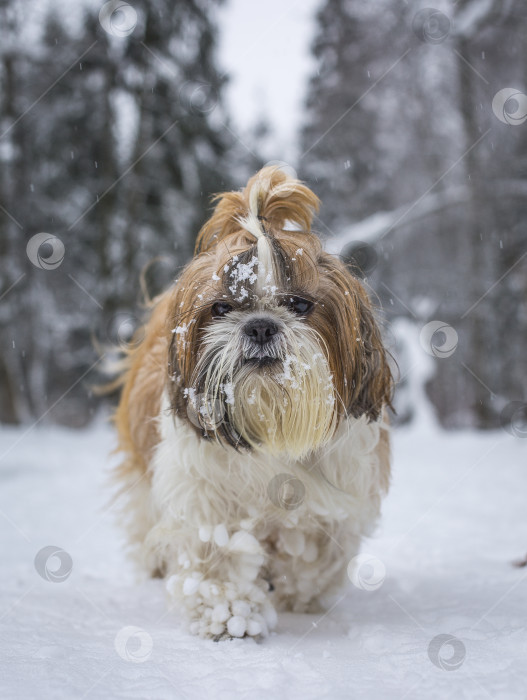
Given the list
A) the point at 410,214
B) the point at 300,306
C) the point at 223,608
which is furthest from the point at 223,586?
the point at 410,214

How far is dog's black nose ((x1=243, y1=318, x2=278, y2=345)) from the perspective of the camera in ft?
7.40

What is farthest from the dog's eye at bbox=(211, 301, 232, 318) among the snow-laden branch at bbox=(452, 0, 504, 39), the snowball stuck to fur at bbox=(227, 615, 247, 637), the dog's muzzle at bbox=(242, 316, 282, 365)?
the snow-laden branch at bbox=(452, 0, 504, 39)

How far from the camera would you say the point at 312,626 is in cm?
270

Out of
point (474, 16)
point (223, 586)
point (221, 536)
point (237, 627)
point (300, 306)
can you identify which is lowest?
point (237, 627)

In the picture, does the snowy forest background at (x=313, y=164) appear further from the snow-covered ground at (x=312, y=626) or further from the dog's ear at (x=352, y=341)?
the dog's ear at (x=352, y=341)

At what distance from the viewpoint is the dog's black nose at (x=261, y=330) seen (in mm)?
2256

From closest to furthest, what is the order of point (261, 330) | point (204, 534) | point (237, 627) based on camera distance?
point (261, 330), point (237, 627), point (204, 534)

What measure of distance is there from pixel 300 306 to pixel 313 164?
1351 centimetres

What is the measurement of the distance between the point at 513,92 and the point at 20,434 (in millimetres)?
9623

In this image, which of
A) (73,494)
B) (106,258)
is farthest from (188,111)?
(73,494)

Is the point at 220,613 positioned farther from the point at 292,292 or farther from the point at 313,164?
the point at 313,164

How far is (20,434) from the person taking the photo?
10445 millimetres

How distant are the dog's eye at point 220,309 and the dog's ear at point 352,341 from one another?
1.17ft

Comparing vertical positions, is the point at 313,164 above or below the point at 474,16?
above
